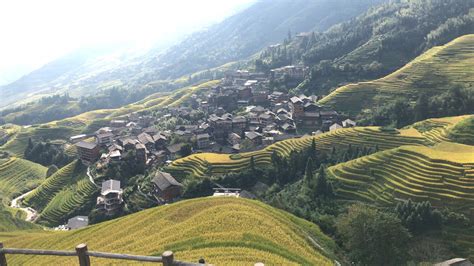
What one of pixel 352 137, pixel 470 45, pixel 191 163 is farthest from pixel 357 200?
pixel 470 45

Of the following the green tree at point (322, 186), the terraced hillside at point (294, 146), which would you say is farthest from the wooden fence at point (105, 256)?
the terraced hillside at point (294, 146)

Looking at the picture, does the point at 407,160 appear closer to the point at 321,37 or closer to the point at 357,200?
the point at 357,200

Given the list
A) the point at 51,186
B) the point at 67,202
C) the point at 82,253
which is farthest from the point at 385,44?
the point at 82,253

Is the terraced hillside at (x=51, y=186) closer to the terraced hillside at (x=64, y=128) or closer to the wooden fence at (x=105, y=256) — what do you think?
the terraced hillside at (x=64, y=128)

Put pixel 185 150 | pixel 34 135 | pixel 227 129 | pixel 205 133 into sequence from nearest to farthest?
pixel 185 150 < pixel 205 133 < pixel 227 129 < pixel 34 135

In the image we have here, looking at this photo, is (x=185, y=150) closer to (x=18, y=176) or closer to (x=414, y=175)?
(x=18, y=176)

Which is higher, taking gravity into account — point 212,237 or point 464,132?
point 212,237

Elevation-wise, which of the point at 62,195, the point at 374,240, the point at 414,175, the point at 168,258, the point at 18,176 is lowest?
the point at 62,195
